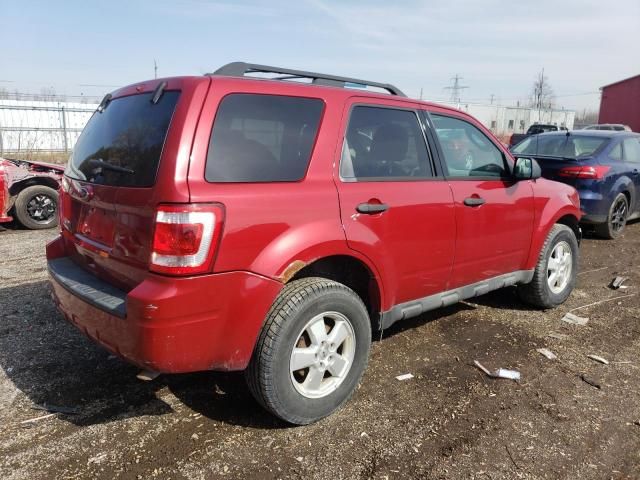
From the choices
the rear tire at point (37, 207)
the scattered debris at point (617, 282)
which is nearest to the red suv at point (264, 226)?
the scattered debris at point (617, 282)

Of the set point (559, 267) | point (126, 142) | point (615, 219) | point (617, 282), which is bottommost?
point (617, 282)

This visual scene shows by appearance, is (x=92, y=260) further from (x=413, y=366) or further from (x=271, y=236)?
(x=413, y=366)

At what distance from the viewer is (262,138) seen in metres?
2.66

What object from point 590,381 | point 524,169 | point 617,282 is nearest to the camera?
point 590,381

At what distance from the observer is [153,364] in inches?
94.2

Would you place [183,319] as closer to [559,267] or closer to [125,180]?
[125,180]

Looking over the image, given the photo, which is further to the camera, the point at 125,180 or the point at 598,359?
the point at 598,359

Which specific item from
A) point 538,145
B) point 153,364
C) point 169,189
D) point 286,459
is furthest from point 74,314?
point 538,145

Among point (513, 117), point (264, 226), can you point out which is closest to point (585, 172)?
point (264, 226)

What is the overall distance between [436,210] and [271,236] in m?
1.37

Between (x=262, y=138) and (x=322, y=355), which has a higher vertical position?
(x=262, y=138)

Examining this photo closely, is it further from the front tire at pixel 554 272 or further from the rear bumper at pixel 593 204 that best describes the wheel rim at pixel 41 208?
the rear bumper at pixel 593 204

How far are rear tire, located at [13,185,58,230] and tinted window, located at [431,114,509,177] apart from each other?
23.0 feet

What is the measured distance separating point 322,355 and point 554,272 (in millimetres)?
2909
